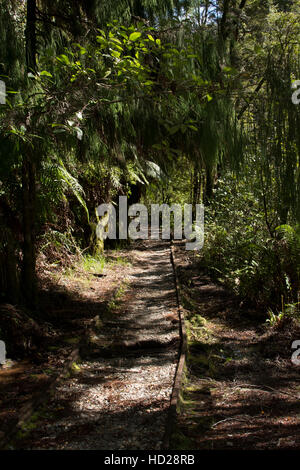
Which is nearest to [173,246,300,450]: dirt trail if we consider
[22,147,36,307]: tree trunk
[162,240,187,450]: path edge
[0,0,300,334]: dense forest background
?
[162,240,187,450]: path edge

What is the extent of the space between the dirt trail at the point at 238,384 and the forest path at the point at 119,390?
0.31 meters

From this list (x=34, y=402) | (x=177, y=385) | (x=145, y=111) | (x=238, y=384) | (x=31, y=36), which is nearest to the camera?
(x=34, y=402)

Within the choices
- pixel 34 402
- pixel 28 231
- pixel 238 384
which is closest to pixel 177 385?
pixel 238 384

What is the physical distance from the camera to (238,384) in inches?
196

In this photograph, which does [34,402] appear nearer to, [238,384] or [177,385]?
[177,385]

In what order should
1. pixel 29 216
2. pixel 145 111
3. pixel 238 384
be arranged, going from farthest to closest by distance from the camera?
1. pixel 29 216
2. pixel 145 111
3. pixel 238 384

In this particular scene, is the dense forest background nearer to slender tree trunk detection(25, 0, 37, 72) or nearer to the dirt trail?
slender tree trunk detection(25, 0, 37, 72)

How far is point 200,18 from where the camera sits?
530 centimetres

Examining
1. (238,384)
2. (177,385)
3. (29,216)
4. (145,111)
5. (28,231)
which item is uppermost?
(145,111)

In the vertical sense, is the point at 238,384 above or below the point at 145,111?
below

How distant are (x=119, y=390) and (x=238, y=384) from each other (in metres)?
1.46
